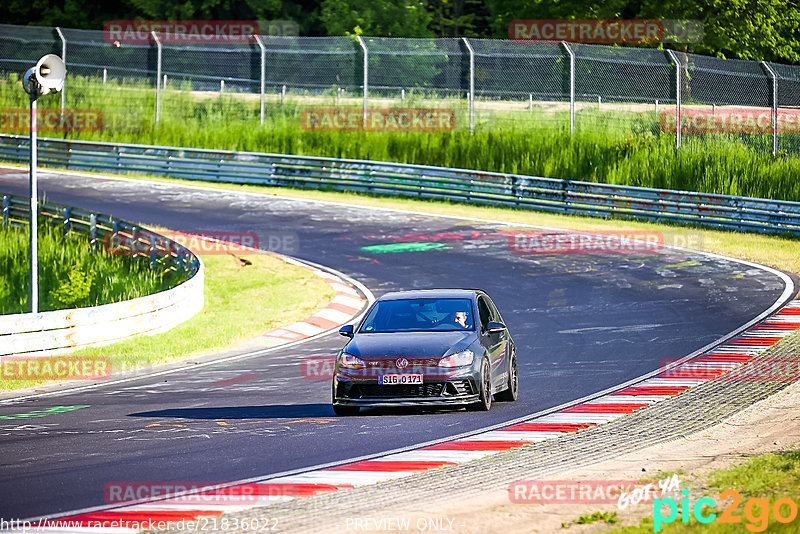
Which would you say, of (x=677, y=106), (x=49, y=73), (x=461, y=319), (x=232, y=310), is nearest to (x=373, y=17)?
(x=677, y=106)

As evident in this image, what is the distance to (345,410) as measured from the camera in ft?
40.8

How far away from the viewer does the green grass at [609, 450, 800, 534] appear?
7281 millimetres

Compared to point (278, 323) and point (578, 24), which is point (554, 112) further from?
point (278, 323)

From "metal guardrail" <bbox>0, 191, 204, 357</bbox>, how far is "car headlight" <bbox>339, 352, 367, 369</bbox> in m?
6.61

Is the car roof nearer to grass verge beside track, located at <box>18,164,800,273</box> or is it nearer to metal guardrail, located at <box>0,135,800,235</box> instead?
grass verge beside track, located at <box>18,164,800,273</box>

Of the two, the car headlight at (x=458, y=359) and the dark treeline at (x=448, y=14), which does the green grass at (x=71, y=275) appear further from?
the dark treeline at (x=448, y=14)

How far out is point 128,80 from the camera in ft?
160

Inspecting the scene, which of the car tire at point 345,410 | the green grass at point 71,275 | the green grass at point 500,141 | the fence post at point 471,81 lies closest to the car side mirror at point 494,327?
the car tire at point 345,410

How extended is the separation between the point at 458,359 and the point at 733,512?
479 cm

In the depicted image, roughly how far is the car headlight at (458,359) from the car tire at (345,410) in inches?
44.1

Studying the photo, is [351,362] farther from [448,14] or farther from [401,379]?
[448,14]

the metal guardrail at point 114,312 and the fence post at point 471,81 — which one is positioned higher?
the fence post at point 471,81

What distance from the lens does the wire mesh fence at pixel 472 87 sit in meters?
33.8

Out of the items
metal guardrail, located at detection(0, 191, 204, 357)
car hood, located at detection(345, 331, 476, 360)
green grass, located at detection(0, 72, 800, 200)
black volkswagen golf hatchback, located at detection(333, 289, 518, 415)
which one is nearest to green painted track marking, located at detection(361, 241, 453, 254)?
metal guardrail, located at detection(0, 191, 204, 357)
